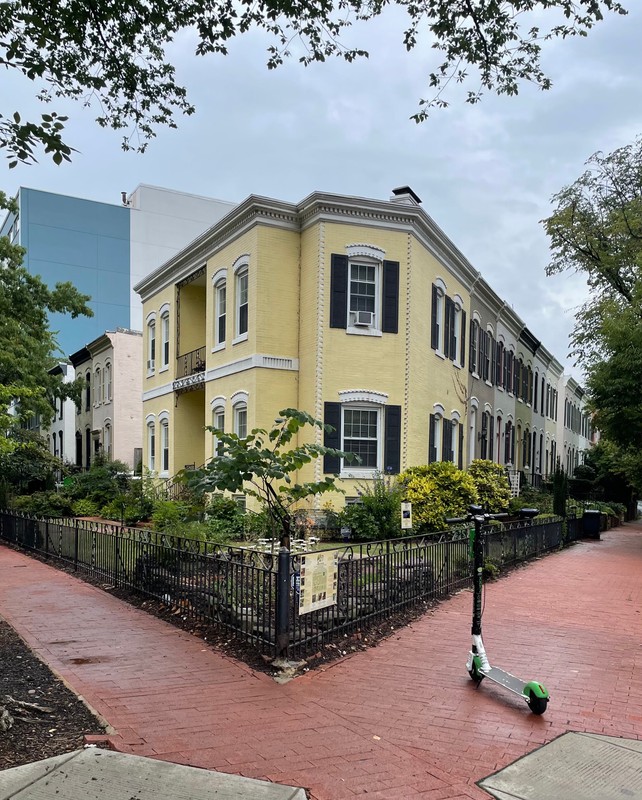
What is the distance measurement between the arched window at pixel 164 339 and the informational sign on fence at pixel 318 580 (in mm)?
18259

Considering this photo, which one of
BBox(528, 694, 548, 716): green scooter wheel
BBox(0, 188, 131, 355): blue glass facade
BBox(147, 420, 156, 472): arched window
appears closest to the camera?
BBox(528, 694, 548, 716): green scooter wheel

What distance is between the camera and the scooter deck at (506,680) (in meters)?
5.00

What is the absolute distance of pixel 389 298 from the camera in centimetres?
1709

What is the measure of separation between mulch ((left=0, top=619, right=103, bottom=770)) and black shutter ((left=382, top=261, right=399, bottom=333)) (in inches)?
504

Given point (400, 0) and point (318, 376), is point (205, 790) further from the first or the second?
point (318, 376)

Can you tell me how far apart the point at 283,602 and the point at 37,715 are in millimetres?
2121

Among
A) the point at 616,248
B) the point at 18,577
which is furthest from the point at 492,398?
the point at 18,577

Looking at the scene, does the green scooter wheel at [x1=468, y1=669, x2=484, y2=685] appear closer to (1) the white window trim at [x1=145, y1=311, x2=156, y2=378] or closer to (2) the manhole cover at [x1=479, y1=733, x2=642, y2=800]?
(2) the manhole cover at [x1=479, y1=733, x2=642, y2=800]

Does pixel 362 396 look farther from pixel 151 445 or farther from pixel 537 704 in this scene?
pixel 537 704

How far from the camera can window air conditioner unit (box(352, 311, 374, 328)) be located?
16953 mm

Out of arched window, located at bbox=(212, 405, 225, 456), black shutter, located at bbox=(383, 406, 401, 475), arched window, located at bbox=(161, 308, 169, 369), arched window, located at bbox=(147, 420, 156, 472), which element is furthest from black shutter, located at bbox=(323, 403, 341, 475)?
arched window, located at bbox=(147, 420, 156, 472)

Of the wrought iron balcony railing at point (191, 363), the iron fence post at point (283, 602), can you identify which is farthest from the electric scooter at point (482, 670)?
the wrought iron balcony railing at point (191, 363)

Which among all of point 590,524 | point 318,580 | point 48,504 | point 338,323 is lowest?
point 590,524

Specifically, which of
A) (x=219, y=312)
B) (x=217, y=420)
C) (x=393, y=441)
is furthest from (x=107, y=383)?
(x=393, y=441)
